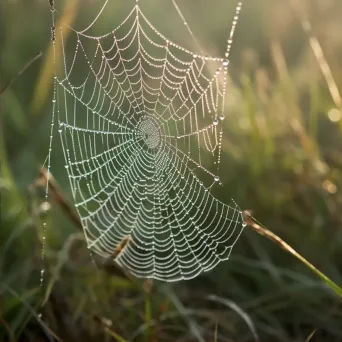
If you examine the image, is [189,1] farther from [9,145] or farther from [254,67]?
[9,145]

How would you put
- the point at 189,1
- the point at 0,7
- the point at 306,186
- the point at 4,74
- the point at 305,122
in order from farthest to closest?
the point at 189,1 → the point at 0,7 → the point at 4,74 → the point at 305,122 → the point at 306,186

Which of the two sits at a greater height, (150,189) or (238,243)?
(150,189)

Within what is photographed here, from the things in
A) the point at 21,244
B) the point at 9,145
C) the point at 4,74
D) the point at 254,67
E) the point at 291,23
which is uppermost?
the point at 291,23

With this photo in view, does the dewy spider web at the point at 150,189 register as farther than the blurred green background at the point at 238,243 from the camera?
Yes

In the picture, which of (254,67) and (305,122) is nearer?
(305,122)

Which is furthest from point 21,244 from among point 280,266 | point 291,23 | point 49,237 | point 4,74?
point 291,23

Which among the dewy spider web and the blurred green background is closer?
the blurred green background

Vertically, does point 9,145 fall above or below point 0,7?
below

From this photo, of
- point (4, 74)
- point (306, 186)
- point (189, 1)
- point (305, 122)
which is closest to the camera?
point (306, 186)
